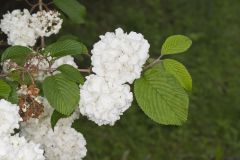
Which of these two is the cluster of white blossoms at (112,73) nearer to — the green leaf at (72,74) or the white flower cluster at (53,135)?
the green leaf at (72,74)

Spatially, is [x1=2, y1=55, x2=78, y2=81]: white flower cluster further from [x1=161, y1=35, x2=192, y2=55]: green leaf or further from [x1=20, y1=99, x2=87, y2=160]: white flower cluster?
[x1=161, y1=35, x2=192, y2=55]: green leaf

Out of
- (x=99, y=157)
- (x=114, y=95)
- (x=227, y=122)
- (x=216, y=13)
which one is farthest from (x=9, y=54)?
(x=216, y=13)

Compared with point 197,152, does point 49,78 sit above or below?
above

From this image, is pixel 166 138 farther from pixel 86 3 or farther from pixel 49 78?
A: pixel 49 78

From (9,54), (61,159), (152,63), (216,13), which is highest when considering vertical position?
(152,63)

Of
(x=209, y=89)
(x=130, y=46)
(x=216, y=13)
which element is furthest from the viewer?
(x=216, y=13)

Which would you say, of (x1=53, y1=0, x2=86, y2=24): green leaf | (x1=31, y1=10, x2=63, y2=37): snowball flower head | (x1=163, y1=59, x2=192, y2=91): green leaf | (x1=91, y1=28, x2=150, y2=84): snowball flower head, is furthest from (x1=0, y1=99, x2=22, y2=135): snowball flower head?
(x1=53, y1=0, x2=86, y2=24): green leaf

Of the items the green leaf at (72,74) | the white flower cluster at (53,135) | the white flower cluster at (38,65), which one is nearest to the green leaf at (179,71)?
the green leaf at (72,74)
